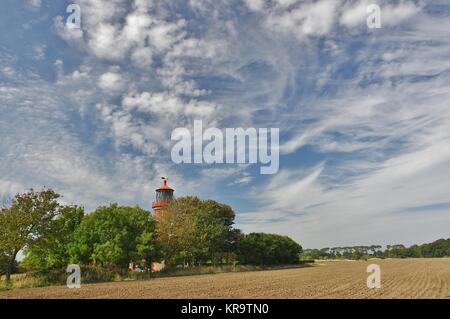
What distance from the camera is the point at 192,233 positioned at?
62781 millimetres

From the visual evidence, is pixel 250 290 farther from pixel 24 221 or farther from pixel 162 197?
pixel 162 197

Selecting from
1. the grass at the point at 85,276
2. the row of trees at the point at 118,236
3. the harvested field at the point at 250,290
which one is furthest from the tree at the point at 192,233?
the harvested field at the point at 250,290

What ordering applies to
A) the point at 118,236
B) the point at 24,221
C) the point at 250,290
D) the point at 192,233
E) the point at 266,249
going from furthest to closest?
the point at 266,249 < the point at 192,233 < the point at 118,236 < the point at 24,221 < the point at 250,290

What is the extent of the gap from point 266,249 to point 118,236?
4362 cm

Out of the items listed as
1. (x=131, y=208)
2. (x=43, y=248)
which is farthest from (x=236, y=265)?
(x=43, y=248)

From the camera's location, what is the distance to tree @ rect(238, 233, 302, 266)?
8056 cm

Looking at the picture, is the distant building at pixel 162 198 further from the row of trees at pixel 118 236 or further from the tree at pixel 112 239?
the tree at pixel 112 239

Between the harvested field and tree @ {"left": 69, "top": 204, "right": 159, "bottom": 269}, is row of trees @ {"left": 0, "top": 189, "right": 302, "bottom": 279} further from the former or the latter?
the harvested field

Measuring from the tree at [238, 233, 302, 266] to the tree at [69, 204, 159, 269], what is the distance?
99.1 feet

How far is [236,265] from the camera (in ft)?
248

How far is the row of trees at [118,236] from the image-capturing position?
127 feet

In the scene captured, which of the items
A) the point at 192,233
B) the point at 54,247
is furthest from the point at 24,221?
the point at 192,233
